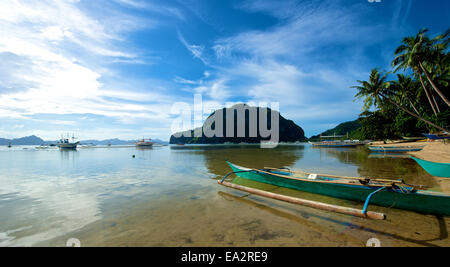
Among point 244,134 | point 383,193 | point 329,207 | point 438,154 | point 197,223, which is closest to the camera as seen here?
point 329,207

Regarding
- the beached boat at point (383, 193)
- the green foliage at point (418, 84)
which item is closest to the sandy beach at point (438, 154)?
the green foliage at point (418, 84)

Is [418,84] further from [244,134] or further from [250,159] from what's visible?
[244,134]

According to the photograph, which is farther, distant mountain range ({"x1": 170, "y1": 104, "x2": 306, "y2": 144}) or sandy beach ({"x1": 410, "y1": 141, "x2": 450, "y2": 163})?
distant mountain range ({"x1": 170, "y1": 104, "x2": 306, "y2": 144})

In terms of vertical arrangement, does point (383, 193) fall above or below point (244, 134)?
below

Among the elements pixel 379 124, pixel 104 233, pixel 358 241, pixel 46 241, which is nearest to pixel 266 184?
pixel 358 241

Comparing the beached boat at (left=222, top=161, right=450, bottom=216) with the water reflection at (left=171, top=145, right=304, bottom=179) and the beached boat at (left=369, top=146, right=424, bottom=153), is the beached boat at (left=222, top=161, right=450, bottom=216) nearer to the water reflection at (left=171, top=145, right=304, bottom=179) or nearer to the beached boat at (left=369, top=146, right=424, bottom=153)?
the water reflection at (left=171, top=145, right=304, bottom=179)

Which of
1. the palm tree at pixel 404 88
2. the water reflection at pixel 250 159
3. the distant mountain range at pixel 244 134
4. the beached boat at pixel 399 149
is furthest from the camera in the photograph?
the distant mountain range at pixel 244 134

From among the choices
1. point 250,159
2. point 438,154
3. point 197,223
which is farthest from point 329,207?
point 438,154

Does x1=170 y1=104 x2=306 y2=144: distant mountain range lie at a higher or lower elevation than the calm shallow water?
higher

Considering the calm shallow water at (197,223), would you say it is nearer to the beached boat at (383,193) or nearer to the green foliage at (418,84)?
the beached boat at (383,193)

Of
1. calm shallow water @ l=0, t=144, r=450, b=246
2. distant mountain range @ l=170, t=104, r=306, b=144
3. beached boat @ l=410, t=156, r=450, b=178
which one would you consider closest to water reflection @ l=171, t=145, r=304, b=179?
calm shallow water @ l=0, t=144, r=450, b=246

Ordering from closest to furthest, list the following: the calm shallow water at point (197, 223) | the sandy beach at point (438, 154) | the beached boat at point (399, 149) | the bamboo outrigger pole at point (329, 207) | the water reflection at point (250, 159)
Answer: the calm shallow water at point (197, 223)
the bamboo outrigger pole at point (329, 207)
the sandy beach at point (438, 154)
the water reflection at point (250, 159)
the beached boat at point (399, 149)

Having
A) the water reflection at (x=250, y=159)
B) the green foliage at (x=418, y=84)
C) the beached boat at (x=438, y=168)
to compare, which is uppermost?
the green foliage at (x=418, y=84)


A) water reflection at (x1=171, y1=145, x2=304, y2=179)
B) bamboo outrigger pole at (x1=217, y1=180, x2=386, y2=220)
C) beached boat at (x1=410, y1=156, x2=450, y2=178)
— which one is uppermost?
beached boat at (x1=410, y1=156, x2=450, y2=178)
